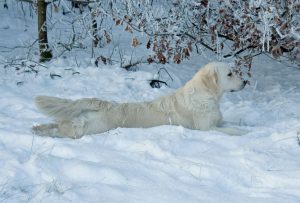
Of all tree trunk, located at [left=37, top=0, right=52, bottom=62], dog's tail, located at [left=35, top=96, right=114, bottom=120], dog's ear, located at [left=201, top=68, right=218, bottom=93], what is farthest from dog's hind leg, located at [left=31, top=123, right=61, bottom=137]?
tree trunk, located at [left=37, top=0, right=52, bottom=62]

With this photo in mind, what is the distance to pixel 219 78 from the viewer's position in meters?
6.53

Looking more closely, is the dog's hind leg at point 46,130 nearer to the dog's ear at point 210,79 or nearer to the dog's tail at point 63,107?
the dog's tail at point 63,107

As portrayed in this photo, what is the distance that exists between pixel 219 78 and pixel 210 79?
0.14 m

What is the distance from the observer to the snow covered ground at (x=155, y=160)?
393 cm

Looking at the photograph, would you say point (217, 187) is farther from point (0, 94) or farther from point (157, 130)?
point (0, 94)

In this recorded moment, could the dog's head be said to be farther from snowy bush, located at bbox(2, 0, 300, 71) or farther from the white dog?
snowy bush, located at bbox(2, 0, 300, 71)

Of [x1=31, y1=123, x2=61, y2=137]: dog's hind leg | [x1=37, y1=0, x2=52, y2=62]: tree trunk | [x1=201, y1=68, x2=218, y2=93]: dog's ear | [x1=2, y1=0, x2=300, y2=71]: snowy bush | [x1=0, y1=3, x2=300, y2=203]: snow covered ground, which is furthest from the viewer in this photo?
[x1=37, y1=0, x2=52, y2=62]: tree trunk

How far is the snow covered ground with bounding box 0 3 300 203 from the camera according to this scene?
3.93 m

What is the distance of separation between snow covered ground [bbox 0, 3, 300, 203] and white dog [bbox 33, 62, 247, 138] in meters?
0.30

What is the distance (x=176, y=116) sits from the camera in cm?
629

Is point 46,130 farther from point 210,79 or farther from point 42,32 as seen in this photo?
point 42,32

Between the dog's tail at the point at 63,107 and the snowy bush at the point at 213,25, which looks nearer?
the dog's tail at the point at 63,107

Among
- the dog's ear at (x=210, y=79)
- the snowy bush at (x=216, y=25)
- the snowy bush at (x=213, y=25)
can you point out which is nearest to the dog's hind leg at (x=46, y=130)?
the dog's ear at (x=210, y=79)

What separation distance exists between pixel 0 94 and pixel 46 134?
2.02 metres
